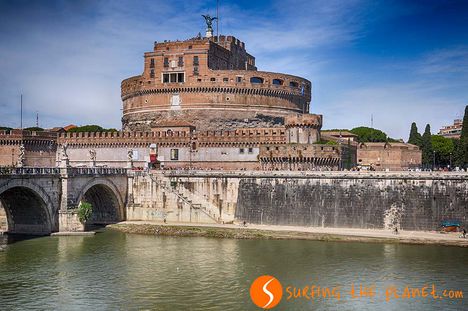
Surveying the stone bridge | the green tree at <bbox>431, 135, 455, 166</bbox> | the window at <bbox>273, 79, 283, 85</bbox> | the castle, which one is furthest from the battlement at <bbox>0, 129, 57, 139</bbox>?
the green tree at <bbox>431, 135, 455, 166</bbox>

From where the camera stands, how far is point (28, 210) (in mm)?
46219

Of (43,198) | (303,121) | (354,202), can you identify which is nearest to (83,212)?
(43,198)

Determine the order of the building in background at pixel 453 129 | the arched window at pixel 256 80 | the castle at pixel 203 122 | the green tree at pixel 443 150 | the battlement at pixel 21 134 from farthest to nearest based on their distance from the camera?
the building in background at pixel 453 129, the green tree at pixel 443 150, the arched window at pixel 256 80, the battlement at pixel 21 134, the castle at pixel 203 122

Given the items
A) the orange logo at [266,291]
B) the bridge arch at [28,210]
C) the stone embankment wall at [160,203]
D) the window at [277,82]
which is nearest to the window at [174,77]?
the window at [277,82]

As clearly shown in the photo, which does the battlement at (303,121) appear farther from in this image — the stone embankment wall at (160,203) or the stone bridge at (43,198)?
the stone bridge at (43,198)

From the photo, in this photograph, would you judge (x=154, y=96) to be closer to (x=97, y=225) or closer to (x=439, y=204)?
(x=97, y=225)

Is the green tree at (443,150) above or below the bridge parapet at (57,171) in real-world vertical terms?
above

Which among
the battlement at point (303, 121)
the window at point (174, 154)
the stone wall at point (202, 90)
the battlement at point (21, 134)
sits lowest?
the window at point (174, 154)

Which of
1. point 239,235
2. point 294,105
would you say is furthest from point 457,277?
point 294,105

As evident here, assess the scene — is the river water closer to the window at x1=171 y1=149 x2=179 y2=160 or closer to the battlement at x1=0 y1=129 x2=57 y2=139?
the window at x1=171 y1=149 x2=179 y2=160

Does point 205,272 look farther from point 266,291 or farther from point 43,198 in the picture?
point 43,198

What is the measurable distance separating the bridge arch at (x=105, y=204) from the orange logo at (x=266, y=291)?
80.2 ft

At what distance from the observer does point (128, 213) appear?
183ft

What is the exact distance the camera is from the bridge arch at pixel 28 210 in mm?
44875
